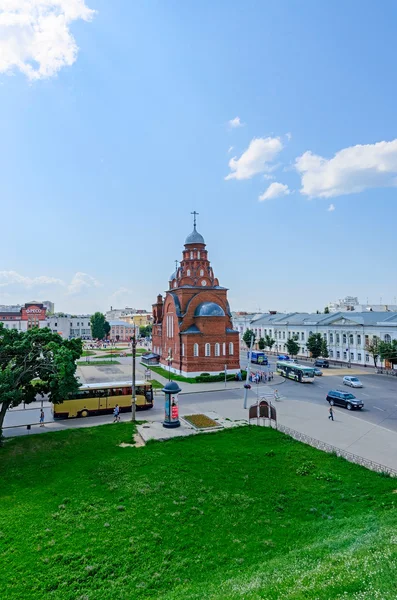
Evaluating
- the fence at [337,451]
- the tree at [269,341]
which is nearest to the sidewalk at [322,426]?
the fence at [337,451]

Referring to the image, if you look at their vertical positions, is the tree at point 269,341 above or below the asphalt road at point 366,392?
above

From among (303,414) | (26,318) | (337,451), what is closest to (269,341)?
(303,414)

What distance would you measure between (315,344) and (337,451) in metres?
44.2

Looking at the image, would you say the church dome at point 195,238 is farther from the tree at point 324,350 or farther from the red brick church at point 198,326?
the tree at point 324,350

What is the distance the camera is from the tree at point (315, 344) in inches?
2371

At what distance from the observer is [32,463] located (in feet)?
53.5

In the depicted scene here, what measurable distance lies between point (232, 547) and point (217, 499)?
2.79 metres

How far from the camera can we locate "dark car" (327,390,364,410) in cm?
2655

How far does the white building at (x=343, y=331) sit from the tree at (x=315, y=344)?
3122 millimetres

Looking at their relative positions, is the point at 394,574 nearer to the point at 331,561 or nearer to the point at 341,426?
the point at 331,561

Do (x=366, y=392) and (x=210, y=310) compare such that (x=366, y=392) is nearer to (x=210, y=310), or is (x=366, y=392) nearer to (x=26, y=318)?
(x=210, y=310)

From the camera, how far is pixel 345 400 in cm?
2708

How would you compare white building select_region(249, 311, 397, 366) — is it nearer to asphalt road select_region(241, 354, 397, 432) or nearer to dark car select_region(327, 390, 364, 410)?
asphalt road select_region(241, 354, 397, 432)

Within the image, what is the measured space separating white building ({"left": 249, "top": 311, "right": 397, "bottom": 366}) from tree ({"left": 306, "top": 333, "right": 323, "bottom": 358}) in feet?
10.2
